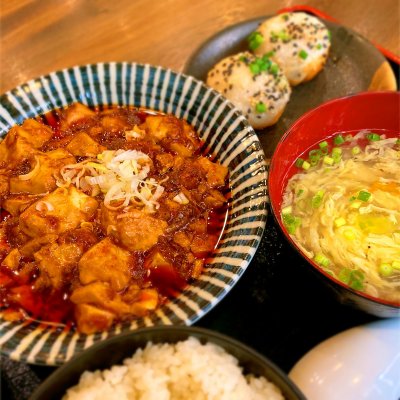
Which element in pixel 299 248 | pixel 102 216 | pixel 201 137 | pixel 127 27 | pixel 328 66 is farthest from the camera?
pixel 127 27

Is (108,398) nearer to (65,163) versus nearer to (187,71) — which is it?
(65,163)

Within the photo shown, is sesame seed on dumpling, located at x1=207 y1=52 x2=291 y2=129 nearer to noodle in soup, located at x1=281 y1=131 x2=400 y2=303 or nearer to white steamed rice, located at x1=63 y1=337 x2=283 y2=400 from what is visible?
noodle in soup, located at x1=281 y1=131 x2=400 y2=303

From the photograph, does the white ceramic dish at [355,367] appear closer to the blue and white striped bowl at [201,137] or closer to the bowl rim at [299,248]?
the bowl rim at [299,248]

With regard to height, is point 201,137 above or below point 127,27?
below

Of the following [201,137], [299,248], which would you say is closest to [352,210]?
[299,248]

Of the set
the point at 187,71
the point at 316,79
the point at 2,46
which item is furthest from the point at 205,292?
the point at 2,46

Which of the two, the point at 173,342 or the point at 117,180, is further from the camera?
the point at 117,180

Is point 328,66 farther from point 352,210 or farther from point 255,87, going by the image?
point 352,210
